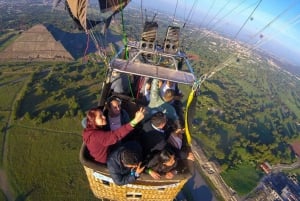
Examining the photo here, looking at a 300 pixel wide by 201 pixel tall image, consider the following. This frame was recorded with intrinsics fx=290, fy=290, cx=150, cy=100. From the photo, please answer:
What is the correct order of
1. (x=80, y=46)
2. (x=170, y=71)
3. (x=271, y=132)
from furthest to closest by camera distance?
(x=80, y=46)
(x=271, y=132)
(x=170, y=71)

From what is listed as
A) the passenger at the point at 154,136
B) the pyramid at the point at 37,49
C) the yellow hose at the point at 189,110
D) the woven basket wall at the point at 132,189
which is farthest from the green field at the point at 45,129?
the passenger at the point at 154,136

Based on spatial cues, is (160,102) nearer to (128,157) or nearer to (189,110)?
(189,110)

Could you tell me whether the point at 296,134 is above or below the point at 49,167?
below

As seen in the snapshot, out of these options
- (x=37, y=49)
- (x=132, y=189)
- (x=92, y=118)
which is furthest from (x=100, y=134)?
(x=37, y=49)

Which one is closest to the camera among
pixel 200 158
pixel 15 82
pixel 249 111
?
pixel 200 158

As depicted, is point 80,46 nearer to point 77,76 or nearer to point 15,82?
point 77,76

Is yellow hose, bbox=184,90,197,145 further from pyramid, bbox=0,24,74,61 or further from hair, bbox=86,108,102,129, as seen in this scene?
pyramid, bbox=0,24,74,61

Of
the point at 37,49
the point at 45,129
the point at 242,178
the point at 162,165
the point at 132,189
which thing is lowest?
the point at 37,49

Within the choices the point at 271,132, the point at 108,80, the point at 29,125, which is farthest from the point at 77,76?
the point at 108,80
